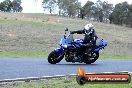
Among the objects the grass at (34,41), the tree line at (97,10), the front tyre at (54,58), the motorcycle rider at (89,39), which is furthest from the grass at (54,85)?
the tree line at (97,10)

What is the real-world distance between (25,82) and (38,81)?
38cm

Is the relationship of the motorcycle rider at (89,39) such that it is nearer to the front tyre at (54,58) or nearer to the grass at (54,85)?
the front tyre at (54,58)

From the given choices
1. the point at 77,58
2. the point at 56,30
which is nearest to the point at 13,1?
the point at 56,30

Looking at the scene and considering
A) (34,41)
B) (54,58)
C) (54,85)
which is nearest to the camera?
(54,85)

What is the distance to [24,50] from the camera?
36656 mm

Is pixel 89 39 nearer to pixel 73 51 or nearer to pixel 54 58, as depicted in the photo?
pixel 73 51

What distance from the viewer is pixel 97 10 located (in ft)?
412

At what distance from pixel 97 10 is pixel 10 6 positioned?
26535 mm

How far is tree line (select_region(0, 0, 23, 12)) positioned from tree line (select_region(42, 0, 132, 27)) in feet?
29.2

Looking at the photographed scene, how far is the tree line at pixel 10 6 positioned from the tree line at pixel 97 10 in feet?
29.2

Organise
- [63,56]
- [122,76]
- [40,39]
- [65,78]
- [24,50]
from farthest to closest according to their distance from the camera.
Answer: [40,39], [24,50], [63,56], [65,78], [122,76]

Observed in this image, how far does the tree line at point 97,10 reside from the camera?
117 metres

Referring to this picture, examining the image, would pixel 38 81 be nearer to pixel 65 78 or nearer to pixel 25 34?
pixel 65 78

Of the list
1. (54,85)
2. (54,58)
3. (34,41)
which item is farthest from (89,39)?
(34,41)
